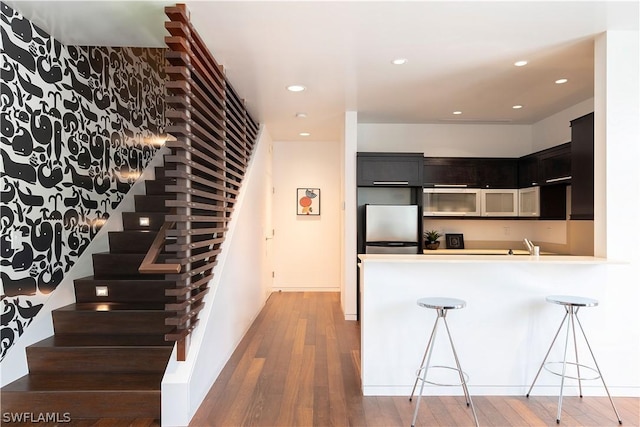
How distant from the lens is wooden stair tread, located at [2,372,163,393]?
8.16 feet

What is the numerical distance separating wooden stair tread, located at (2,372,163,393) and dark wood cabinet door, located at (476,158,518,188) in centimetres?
458

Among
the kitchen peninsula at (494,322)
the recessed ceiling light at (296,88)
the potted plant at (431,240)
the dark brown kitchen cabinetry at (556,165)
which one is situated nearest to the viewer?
the kitchen peninsula at (494,322)

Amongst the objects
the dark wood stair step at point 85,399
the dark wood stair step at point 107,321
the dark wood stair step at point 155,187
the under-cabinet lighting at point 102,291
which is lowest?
the dark wood stair step at point 85,399

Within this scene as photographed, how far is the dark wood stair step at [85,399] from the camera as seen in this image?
2436mm

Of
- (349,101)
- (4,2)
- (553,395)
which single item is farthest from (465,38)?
(4,2)

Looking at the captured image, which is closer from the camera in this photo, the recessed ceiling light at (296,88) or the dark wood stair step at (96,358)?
the dark wood stair step at (96,358)

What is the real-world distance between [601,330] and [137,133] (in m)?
4.73

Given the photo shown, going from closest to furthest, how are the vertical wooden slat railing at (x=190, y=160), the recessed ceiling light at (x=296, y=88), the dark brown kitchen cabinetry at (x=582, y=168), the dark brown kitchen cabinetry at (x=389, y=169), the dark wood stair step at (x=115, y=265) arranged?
the vertical wooden slat railing at (x=190, y=160) < the dark brown kitchen cabinetry at (x=582, y=168) < the dark wood stair step at (x=115, y=265) < the recessed ceiling light at (x=296, y=88) < the dark brown kitchen cabinetry at (x=389, y=169)

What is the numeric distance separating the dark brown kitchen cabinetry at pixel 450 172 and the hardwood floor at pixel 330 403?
271 cm

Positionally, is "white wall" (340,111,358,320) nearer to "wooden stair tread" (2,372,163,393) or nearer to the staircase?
the staircase

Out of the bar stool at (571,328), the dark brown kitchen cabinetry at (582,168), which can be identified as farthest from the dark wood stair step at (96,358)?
the dark brown kitchen cabinetry at (582,168)

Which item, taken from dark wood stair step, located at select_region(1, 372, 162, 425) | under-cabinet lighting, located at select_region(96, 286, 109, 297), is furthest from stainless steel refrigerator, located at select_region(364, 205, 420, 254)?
dark wood stair step, located at select_region(1, 372, 162, 425)

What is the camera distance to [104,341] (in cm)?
283

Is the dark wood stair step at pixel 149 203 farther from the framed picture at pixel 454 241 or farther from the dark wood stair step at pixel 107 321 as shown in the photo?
the framed picture at pixel 454 241
